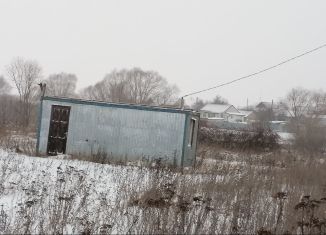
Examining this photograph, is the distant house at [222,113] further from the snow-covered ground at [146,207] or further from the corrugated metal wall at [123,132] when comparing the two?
the snow-covered ground at [146,207]

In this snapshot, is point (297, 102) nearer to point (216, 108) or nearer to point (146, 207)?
point (216, 108)

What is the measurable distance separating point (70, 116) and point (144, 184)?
8700mm

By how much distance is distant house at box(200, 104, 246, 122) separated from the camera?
9375 centimetres

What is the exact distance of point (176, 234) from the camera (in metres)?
6.18

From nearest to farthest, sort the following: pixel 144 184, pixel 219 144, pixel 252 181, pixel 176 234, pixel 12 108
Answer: pixel 176 234 < pixel 144 184 < pixel 252 181 < pixel 219 144 < pixel 12 108

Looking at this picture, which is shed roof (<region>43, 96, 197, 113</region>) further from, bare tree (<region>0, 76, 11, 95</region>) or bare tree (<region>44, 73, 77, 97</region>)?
bare tree (<region>0, 76, 11, 95</region>)

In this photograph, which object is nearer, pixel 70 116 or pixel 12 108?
pixel 70 116

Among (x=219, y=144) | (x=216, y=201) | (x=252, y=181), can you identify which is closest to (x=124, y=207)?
(x=216, y=201)

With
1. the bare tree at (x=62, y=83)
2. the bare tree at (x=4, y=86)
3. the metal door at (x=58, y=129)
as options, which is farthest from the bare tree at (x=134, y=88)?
the metal door at (x=58, y=129)

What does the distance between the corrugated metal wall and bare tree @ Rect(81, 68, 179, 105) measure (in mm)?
53750

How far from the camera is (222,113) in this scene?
93562 mm

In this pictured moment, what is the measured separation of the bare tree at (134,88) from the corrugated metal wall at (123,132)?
53750 millimetres

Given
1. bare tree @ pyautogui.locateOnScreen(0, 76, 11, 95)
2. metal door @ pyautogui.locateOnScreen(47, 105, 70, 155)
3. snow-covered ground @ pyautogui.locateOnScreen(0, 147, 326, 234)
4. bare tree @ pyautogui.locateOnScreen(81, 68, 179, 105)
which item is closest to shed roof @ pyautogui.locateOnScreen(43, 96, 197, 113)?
metal door @ pyautogui.locateOnScreen(47, 105, 70, 155)

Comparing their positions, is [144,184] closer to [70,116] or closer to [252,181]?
[252,181]
